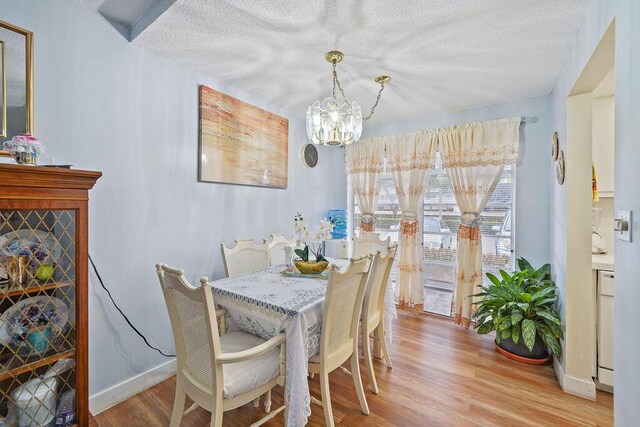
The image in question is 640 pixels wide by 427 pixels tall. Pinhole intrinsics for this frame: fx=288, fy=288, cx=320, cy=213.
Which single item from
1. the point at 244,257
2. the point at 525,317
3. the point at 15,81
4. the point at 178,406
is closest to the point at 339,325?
the point at 178,406

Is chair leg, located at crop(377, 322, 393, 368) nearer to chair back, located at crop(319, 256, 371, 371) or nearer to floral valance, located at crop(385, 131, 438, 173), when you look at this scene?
chair back, located at crop(319, 256, 371, 371)

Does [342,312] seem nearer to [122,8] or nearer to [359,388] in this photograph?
[359,388]

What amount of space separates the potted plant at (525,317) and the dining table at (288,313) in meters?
1.61

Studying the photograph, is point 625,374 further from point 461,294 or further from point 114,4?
point 114,4

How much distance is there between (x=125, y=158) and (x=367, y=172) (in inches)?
106

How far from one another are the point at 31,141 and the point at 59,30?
824mm

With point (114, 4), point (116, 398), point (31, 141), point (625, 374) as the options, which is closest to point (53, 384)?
point (116, 398)

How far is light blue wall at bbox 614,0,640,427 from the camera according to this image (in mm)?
1021

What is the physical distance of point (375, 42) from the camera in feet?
6.26

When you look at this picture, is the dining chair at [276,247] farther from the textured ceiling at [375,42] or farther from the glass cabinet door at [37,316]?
the glass cabinet door at [37,316]

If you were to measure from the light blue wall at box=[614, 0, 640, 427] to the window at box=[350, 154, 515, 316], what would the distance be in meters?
1.99

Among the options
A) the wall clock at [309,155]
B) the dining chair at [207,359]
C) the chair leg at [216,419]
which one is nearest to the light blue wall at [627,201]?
the dining chair at [207,359]

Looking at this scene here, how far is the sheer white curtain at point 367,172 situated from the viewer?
12.3 feet

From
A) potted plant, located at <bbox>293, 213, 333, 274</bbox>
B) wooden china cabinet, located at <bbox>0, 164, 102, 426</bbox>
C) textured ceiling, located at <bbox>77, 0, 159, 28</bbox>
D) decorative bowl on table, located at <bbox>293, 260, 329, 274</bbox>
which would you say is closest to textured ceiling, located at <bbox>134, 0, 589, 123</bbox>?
textured ceiling, located at <bbox>77, 0, 159, 28</bbox>
